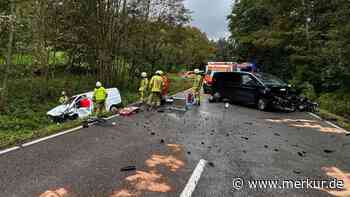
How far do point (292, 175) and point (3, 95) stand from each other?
46.2ft

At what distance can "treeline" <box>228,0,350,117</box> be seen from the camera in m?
14.8

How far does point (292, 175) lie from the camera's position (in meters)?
5.12

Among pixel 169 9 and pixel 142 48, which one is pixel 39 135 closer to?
pixel 142 48

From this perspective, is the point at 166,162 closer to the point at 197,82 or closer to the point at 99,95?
the point at 99,95

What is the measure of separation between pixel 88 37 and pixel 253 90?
11024mm

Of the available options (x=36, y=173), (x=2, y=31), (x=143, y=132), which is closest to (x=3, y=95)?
(x=2, y=31)

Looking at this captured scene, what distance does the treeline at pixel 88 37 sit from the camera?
14.2m

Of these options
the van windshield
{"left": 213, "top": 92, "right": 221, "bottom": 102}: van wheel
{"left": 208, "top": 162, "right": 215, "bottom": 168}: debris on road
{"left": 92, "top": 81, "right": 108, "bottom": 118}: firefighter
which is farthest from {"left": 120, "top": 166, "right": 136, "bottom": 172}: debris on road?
{"left": 213, "top": 92, "right": 221, "bottom": 102}: van wheel

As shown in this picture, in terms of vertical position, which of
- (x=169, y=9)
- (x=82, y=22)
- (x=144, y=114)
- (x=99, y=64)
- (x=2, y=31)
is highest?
(x=169, y=9)

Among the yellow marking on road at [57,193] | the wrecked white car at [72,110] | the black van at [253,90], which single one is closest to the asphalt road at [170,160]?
the yellow marking on road at [57,193]

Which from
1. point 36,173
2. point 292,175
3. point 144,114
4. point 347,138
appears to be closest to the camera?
point 36,173

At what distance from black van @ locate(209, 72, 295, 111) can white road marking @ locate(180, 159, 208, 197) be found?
8.99 m

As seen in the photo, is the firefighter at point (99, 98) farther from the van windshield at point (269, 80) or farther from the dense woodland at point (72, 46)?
the van windshield at point (269, 80)

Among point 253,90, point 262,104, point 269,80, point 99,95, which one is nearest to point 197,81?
point 253,90
